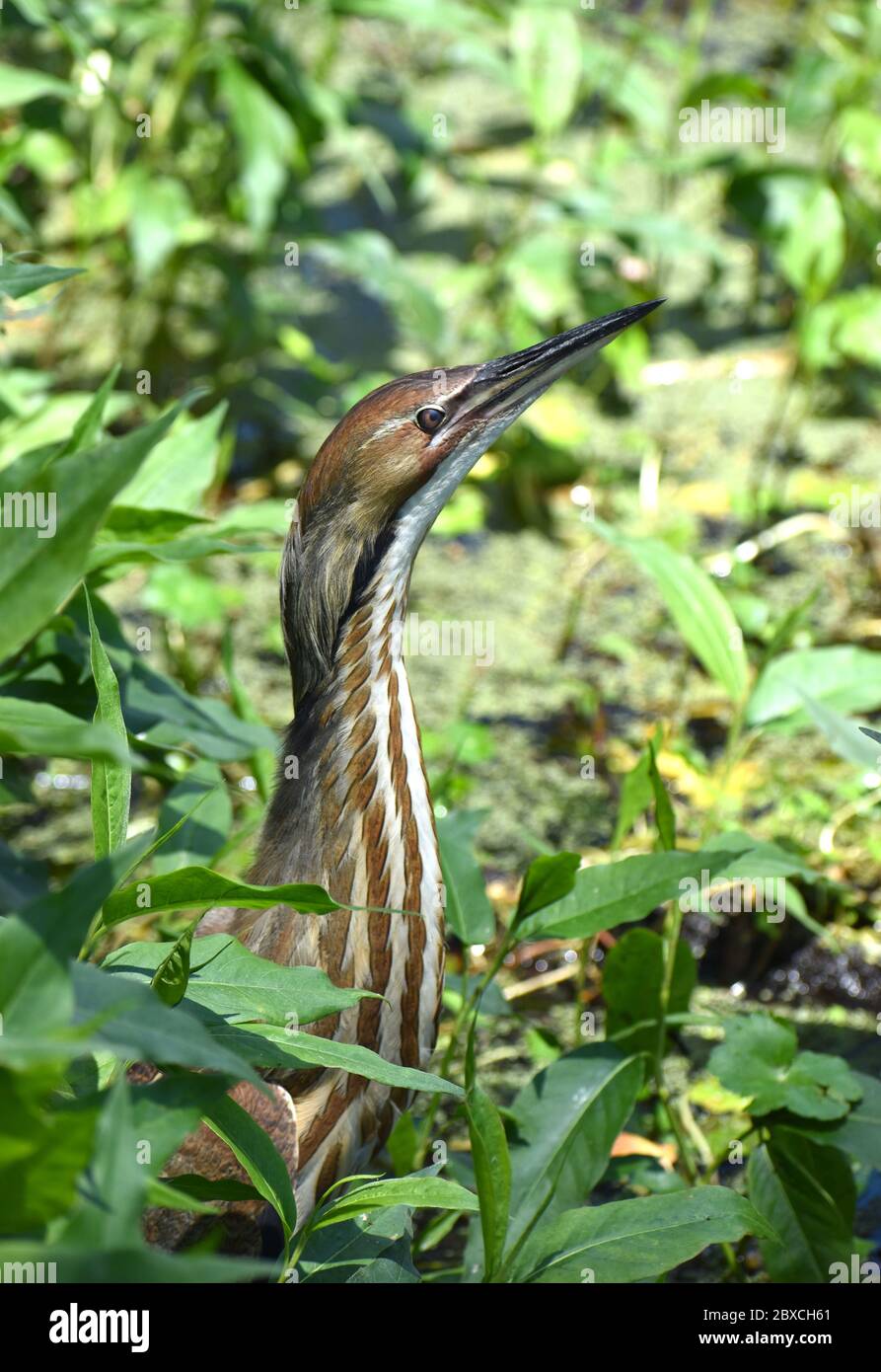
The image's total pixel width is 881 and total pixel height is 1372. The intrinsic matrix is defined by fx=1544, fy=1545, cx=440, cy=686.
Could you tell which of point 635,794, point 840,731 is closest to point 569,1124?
point 635,794

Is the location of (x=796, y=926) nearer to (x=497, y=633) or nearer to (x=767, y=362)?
(x=497, y=633)

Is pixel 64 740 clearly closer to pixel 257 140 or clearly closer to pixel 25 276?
pixel 25 276

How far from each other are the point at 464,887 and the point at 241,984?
0.72 meters

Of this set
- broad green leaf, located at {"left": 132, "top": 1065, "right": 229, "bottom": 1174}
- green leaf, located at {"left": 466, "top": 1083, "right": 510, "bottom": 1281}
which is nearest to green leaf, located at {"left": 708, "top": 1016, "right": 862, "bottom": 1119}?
green leaf, located at {"left": 466, "top": 1083, "right": 510, "bottom": 1281}

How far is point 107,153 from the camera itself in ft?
12.7

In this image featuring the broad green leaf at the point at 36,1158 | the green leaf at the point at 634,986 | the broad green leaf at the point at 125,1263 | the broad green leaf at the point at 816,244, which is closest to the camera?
the broad green leaf at the point at 125,1263

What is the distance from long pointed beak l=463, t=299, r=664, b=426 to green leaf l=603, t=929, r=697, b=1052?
707 millimetres

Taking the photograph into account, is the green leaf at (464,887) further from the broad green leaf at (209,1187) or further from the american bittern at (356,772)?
the broad green leaf at (209,1187)

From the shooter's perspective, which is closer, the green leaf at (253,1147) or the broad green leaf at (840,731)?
the green leaf at (253,1147)

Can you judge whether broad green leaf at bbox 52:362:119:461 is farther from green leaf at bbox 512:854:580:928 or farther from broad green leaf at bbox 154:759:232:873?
green leaf at bbox 512:854:580:928

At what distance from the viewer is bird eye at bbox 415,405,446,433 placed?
1845 mm

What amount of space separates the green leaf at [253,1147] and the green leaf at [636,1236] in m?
0.37

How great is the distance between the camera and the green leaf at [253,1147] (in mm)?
1236

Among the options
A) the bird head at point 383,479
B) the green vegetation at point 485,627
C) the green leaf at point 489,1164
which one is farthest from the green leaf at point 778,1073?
the bird head at point 383,479
